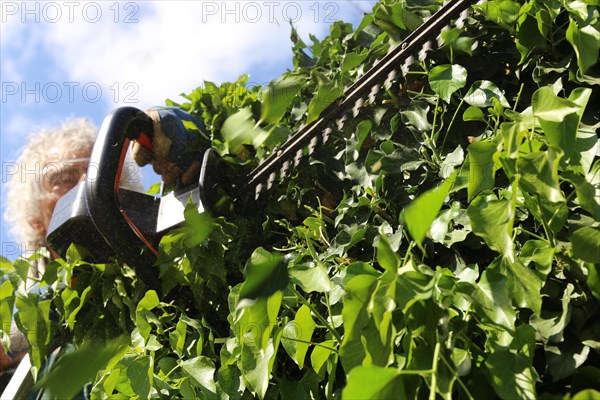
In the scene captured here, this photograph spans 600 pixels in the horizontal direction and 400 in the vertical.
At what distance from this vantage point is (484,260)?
0.99 metres

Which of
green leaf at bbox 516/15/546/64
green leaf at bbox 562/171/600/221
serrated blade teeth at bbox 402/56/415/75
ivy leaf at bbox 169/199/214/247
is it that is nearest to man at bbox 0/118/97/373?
ivy leaf at bbox 169/199/214/247

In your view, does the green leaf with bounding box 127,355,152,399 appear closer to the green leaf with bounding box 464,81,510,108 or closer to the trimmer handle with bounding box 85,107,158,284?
the trimmer handle with bounding box 85,107,158,284

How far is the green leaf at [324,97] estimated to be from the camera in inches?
46.0

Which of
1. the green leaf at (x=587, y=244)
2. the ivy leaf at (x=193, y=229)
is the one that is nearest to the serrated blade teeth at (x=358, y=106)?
the ivy leaf at (x=193, y=229)

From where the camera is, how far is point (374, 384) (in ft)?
2.20

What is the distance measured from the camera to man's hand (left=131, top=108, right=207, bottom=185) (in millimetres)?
1640

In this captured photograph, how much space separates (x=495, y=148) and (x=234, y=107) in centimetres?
117

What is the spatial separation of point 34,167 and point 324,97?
1.66 metres

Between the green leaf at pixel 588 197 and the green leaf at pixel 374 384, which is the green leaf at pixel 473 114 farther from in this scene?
the green leaf at pixel 374 384

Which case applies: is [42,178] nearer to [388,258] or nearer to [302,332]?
[302,332]

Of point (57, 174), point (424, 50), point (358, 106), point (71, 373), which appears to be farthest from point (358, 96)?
point (57, 174)

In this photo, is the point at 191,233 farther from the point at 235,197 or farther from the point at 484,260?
the point at 484,260

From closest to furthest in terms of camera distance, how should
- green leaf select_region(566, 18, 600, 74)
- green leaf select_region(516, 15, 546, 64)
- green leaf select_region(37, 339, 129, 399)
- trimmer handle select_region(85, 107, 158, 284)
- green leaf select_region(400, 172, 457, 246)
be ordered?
1. green leaf select_region(37, 339, 129, 399)
2. green leaf select_region(400, 172, 457, 246)
3. green leaf select_region(566, 18, 600, 74)
4. green leaf select_region(516, 15, 546, 64)
5. trimmer handle select_region(85, 107, 158, 284)

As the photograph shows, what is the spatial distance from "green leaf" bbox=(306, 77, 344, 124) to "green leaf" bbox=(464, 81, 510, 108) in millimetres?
246
